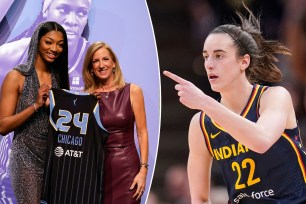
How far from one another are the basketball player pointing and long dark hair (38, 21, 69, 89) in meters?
Answer: 0.87

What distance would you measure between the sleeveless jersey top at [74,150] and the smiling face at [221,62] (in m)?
0.75

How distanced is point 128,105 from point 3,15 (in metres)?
1.00

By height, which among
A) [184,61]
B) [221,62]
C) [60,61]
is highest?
[184,61]

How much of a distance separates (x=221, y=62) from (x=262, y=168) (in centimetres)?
54

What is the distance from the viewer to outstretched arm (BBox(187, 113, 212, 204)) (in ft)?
9.39

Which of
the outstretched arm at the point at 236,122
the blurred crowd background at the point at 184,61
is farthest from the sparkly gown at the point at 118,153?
the blurred crowd background at the point at 184,61

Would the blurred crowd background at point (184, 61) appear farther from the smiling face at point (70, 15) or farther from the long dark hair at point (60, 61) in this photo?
the long dark hair at point (60, 61)

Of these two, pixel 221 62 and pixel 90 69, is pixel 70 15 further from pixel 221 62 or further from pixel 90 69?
pixel 221 62

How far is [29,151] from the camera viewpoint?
125 inches

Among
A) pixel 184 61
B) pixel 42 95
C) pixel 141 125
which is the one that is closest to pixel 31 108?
pixel 42 95

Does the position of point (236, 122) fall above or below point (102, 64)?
below

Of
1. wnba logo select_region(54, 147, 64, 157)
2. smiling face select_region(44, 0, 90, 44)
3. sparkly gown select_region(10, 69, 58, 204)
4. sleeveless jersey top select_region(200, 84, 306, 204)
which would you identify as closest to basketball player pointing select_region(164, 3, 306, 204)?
sleeveless jersey top select_region(200, 84, 306, 204)

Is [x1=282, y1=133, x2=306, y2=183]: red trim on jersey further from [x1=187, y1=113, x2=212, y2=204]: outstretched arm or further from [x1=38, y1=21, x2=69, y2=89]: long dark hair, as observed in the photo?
[x1=38, y1=21, x2=69, y2=89]: long dark hair

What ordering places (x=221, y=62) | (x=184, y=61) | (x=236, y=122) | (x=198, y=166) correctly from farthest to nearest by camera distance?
(x=184, y=61), (x=198, y=166), (x=221, y=62), (x=236, y=122)
